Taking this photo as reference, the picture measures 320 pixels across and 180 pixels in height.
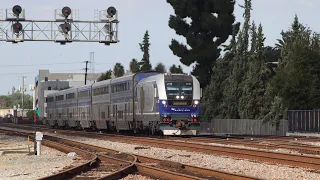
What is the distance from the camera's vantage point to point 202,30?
71.2 m

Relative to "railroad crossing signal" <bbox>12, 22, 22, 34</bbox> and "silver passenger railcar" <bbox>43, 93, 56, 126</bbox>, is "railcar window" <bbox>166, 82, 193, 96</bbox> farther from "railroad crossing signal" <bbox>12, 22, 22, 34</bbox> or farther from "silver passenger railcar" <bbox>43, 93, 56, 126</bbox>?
"silver passenger railcar" <bbox>43, 93, 56, 126</bbox>

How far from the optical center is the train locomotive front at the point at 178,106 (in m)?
31.2

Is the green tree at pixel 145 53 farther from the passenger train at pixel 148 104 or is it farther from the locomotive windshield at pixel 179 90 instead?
the locomotive windshield at pixel 179 90

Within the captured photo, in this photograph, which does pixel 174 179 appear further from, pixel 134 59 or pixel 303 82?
pixel 134 59

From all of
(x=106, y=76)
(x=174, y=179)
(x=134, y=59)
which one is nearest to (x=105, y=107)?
(x=174, y=179)

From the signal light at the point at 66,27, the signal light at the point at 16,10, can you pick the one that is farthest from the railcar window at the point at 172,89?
the signal light at the point at 16,10

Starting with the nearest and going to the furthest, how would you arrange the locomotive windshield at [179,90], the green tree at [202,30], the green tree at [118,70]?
the locomotive windshield at [179,90]
the green tree at [202,30]
the green tree at [118,70]

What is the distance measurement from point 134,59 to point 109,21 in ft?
234

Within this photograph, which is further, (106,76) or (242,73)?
(106,76)

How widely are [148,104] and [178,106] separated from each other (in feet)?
6.34

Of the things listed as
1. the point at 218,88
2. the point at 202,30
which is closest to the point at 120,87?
the point at 218,88

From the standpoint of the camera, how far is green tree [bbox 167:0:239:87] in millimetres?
69250

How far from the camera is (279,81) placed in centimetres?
4319

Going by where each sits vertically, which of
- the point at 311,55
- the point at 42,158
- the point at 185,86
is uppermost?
the point at 311,55
